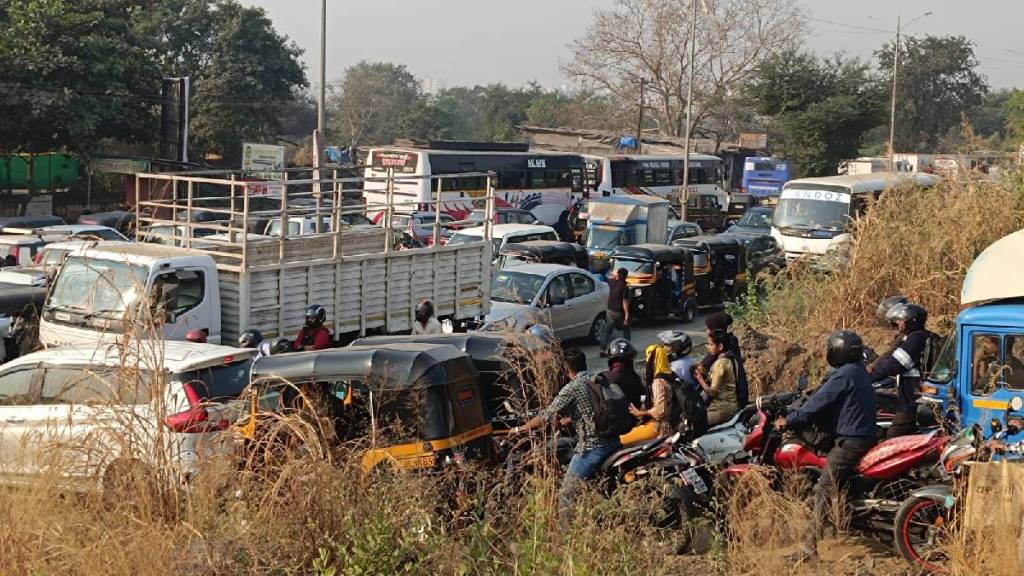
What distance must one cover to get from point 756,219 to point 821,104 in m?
17.8

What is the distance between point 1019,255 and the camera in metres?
10.1

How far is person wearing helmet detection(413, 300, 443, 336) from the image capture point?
13.8 metres

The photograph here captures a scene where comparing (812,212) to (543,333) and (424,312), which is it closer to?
(424,312)

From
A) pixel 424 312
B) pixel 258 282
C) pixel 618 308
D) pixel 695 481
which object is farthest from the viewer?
pixel 618 308

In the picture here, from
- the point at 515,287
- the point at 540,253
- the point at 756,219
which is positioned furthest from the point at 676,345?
the point at 756,219

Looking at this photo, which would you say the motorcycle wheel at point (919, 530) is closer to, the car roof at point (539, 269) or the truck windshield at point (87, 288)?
the truck windshield at point (87, 288)

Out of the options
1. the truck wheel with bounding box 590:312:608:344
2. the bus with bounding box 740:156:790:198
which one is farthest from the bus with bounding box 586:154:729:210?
the truck wheel with bounding box 590:312:608:344

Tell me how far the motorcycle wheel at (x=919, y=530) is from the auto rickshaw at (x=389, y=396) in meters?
2.89

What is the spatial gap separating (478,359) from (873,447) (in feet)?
11.1

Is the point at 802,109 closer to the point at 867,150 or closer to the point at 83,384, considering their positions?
the point at 867,150

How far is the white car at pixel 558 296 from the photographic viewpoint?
1783 cm

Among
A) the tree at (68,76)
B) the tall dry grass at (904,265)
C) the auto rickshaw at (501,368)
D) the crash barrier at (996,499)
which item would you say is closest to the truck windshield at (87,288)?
the auto rickshaw at (501,368)

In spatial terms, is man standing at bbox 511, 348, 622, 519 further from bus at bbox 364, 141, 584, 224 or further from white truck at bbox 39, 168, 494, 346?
bus at bbox 364, 141, 584, 224

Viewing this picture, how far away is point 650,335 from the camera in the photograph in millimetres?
20375
